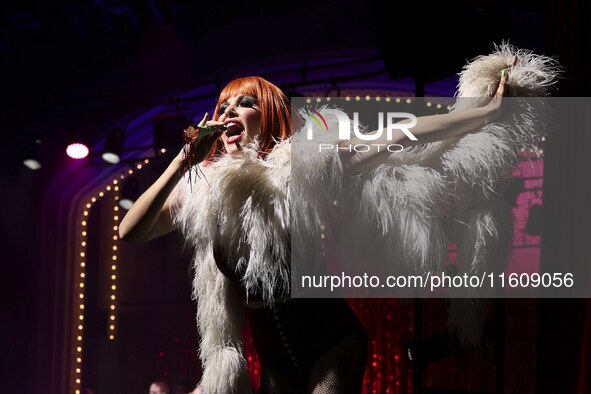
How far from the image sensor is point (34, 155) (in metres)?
5.88

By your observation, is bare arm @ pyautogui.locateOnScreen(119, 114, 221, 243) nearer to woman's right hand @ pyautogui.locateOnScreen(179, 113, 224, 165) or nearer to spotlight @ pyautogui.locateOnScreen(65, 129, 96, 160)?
woman's right hand @ pyautogui.locateOnScreen(179, 113, 224, 165)

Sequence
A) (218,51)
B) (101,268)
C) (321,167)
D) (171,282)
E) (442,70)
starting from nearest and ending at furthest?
(321,167) < (442,70) < (218,51) < (101,268) < (171,282)

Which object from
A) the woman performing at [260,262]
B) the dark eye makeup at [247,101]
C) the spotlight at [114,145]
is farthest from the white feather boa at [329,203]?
the spotlight at [114,145]

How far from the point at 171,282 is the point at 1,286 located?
7.09 feet

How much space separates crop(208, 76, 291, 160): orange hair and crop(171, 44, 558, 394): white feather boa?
80 millimetres

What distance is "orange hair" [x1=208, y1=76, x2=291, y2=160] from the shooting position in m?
1.54

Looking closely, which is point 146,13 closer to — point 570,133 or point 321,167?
point 570,133

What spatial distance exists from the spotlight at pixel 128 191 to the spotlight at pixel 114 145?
68 cm

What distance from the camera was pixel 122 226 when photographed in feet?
4.79

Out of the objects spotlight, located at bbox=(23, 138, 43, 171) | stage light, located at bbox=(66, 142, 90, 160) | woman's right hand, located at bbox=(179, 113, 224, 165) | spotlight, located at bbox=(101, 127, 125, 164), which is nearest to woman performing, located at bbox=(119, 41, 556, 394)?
woman's right hand, located at bbox=(179, 113, 224, 165)

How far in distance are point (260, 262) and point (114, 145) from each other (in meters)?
4.38

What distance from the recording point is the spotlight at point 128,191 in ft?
20.4

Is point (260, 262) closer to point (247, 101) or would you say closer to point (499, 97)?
point (247, 101)

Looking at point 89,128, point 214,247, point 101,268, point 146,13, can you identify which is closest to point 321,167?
point 214,247
